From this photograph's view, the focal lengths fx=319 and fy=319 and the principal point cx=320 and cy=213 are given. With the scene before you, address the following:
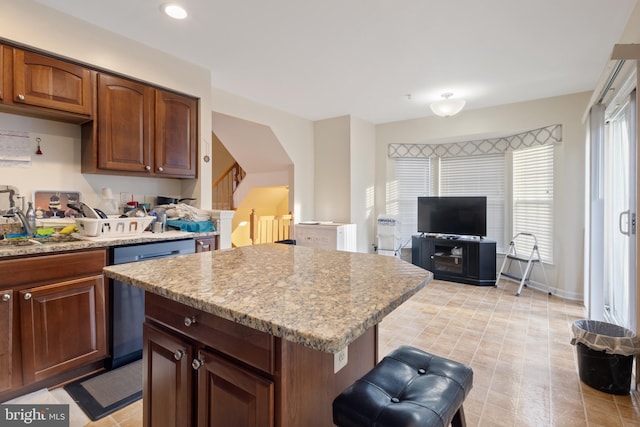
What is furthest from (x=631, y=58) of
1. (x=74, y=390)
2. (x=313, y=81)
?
(x=74, y=390)

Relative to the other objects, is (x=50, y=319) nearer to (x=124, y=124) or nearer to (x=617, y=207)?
(x=124, y=124)

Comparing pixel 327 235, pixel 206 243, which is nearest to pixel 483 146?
pixel 327 235

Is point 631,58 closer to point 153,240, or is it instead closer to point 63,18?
point 153,240

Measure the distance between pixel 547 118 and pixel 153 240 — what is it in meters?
4.69

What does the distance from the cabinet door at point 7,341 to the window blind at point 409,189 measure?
4.76m

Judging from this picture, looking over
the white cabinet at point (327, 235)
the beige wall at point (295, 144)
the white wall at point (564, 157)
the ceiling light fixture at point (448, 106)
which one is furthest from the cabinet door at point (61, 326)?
the white wall at point (564, 157)

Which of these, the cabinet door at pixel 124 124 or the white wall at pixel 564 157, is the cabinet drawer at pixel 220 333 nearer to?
the cabinet door at pixel 124 124

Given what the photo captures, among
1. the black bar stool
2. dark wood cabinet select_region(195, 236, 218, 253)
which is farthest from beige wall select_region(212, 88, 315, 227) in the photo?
the black bar stool

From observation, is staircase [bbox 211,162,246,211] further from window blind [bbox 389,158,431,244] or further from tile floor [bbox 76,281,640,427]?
tile floor [bbox 76,281,640,427]

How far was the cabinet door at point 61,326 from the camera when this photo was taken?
1837 millimetres

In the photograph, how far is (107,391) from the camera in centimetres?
199

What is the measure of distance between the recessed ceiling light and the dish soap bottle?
1646 mm

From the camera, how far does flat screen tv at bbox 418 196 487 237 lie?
14.9ft

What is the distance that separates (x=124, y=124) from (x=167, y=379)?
2.17m
